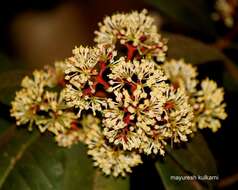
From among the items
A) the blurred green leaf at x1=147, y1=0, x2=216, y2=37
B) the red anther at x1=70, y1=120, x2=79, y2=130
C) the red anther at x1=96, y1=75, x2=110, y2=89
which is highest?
the blurred green leaf at x1=147, y1=0, x2=216, y2=37

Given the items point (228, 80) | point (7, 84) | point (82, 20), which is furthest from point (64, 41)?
point (7, 84)

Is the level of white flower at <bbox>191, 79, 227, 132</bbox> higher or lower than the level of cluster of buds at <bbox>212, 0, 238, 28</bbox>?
lower

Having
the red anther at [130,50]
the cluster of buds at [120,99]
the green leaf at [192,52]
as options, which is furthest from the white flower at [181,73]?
the red anther at [130,50]

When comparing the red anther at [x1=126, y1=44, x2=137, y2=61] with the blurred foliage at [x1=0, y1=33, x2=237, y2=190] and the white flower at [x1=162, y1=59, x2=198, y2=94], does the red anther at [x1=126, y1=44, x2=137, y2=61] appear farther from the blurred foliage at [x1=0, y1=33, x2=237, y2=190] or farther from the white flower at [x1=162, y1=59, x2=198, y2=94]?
the blurred foliage at [x1=0, y1=33, x2=237, y2=190]

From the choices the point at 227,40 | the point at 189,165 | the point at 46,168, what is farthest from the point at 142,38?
the point at 227,40

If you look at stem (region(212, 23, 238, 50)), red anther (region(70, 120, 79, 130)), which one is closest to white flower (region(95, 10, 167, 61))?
red anther (region(70, 120, 79, 130))

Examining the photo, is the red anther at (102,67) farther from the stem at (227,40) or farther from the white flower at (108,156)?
the stem at (227,40)

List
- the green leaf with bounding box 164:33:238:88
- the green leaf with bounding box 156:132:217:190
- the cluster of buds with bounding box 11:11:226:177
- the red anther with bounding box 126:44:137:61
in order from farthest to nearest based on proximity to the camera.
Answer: the green leaf with bounding box 164:33:238:88 → the green leaf with bounding box 156:132:217:190 → the red anther with bounding box 126:44:137:61 → the cluster of buds with bounding box 11:11:226:177
